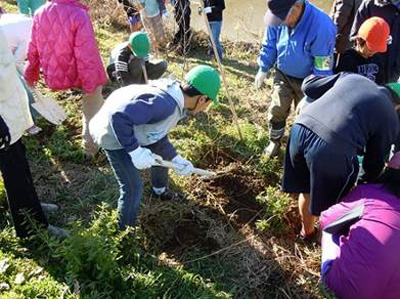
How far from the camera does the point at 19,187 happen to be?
8.66 ft

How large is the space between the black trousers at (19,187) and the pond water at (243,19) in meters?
6.02

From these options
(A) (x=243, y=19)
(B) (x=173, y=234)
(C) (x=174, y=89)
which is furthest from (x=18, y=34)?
(A) (x=243, y=19)

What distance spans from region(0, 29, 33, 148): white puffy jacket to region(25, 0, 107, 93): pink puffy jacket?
944 mm

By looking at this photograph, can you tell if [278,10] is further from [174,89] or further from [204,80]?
[174,89]

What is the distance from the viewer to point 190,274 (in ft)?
9.27

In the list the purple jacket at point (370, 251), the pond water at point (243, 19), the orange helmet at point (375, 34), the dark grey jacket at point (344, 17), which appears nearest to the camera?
the purple jacket at point (370, 251)

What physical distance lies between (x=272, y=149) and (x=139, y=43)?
4.94 feet

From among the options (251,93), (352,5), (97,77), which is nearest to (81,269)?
(97,77)

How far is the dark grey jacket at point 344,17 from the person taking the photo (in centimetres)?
462

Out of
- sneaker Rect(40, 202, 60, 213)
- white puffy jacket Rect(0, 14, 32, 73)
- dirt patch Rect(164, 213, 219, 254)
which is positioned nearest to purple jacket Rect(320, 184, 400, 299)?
dirt patch Rect(164, 213, 219, 254)

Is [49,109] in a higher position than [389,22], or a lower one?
lower

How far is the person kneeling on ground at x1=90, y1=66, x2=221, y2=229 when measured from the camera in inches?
98.7

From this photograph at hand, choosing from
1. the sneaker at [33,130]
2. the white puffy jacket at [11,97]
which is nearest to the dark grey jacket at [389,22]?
the white puffy jacket at [11,97]

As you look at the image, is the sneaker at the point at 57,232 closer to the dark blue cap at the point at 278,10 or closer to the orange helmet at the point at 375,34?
the dark blue cap at the point at 278,10
